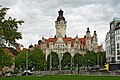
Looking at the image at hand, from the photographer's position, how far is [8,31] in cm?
3931

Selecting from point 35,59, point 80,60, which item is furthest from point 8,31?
point 80,60

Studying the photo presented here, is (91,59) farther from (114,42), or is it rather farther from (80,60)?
(114,42)

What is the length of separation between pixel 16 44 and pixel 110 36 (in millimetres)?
110744

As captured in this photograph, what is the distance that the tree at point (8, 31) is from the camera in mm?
38750

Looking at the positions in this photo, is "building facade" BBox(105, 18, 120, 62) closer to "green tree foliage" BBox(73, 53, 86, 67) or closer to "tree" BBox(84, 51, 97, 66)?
"green tree foliage" BBox(73, 53, 86, 67)

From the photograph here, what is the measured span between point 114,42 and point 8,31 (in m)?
106

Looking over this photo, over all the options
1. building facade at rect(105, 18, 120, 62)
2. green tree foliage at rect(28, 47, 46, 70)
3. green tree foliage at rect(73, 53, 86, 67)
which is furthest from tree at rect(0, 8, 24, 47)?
green tree foliage at rect(73, 53, 86, 67)

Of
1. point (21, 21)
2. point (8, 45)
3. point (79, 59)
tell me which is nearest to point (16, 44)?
point (8, 45)

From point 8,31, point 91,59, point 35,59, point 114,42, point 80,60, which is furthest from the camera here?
point 91,59

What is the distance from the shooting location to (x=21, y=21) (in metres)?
41.6

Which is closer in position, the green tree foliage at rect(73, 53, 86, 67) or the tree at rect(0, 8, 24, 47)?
the tree at rect(0, 8, 24, 47)

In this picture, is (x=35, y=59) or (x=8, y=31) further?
(x=35, y=59)

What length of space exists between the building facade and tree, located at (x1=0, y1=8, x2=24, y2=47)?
96780mm

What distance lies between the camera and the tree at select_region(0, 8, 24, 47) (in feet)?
127
